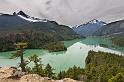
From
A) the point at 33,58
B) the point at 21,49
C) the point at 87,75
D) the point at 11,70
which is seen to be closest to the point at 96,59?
the point at 87,75

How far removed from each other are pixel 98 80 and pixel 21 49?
85.2ft

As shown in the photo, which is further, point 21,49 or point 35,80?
point 21,49

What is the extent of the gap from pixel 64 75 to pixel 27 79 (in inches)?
2037

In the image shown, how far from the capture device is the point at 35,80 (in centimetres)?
1819

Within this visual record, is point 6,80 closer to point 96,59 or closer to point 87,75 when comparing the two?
point 87,75

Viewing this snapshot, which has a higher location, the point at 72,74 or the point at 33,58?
the point at 33,58

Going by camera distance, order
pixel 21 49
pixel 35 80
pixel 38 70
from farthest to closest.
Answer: pixel 38 70 < pixel 21 49 < pixel 35 80

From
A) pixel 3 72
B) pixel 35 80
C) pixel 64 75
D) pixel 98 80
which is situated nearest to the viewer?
pixel 35 80

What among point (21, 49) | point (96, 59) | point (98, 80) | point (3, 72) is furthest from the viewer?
point (96, 59)

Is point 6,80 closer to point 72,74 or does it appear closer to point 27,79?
point 27,79

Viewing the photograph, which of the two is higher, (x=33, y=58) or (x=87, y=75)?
(x=33, y=58)

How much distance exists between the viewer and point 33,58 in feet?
194

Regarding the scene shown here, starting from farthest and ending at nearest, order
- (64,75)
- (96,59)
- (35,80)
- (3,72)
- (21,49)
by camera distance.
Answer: (96,59) → (64,75) → (21,49) → (3,72) → (35,80)

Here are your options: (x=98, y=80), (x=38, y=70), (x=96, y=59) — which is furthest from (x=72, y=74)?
(x=96, y=59)
